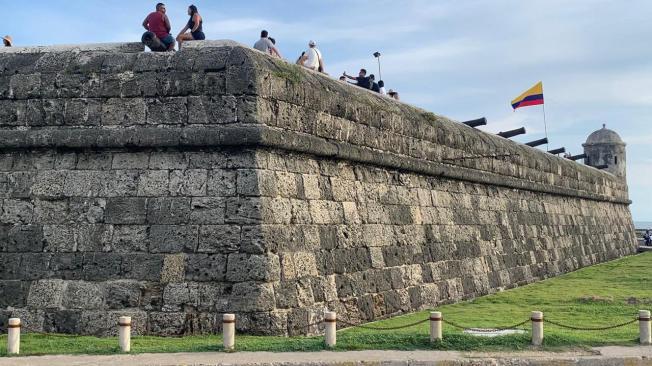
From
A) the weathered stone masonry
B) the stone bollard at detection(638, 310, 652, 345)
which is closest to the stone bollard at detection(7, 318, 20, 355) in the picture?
the weathered stone masonry

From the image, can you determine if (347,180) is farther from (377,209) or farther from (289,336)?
(289,336)

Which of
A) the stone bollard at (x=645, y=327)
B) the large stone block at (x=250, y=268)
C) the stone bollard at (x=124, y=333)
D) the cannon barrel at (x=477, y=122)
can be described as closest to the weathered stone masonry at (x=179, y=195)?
the large stone block at (x=250, y=268)

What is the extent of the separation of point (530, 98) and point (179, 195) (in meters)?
15.7

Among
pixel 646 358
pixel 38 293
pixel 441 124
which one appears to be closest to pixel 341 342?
pixel 646 358

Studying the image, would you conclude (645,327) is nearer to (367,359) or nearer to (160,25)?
(367,359)

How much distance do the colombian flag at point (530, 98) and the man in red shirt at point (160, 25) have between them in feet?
48.6

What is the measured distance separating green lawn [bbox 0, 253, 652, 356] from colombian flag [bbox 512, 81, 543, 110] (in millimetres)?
7748

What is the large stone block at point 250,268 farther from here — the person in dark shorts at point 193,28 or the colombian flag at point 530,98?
the colombian flag at point 530,98

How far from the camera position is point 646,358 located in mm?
7758

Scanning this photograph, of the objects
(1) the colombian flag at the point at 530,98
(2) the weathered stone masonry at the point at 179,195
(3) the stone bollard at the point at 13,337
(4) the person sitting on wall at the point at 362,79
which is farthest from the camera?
(1) the colombian flag at the point at 530,98

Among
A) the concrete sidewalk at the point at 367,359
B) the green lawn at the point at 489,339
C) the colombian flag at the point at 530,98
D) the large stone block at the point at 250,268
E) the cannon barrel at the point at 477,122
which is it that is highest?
the colombian flag at the point at 530,98

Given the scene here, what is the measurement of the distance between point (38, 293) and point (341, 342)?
151 inches

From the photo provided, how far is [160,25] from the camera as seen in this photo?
32.7ft

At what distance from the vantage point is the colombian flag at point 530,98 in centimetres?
2225
